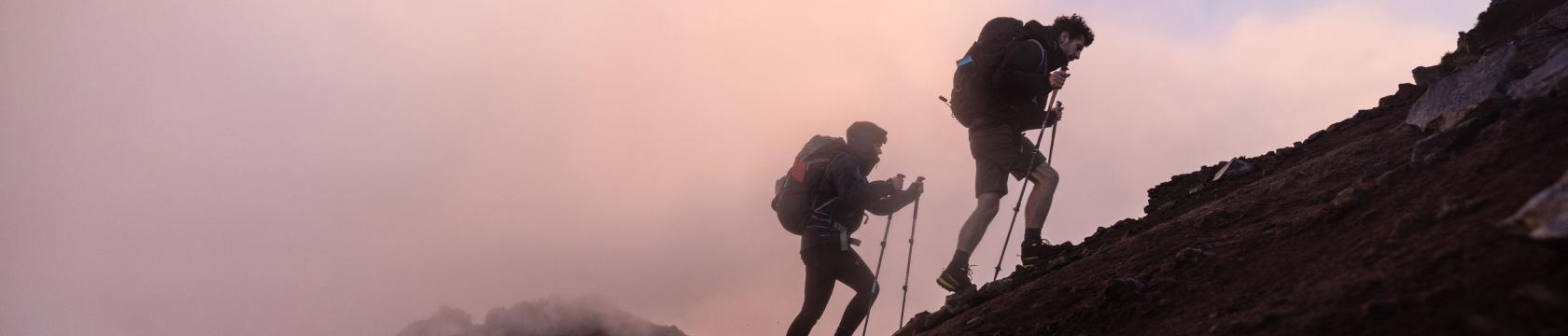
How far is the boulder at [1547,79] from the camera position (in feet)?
13.0

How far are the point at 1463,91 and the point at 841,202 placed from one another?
474cm

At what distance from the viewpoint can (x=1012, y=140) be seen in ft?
24.3

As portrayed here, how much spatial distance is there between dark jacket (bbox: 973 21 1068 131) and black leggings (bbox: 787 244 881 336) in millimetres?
1886

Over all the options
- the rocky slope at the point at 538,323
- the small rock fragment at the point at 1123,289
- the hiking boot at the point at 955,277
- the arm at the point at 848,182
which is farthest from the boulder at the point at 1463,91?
the rocky slope at the point at 538,323

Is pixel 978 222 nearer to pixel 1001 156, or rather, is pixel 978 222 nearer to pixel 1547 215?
pixel 1001 156

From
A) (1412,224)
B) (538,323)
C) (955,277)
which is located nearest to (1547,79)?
(1412,224)

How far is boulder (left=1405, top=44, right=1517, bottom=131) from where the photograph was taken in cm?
487

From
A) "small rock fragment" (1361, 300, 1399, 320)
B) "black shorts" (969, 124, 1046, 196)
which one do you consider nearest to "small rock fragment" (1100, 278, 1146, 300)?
"small rock fragment" (1361, 300, 1399, 320)

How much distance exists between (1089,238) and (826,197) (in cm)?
302

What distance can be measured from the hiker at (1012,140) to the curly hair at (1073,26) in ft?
1.27

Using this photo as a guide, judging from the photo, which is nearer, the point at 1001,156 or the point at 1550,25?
the point at 1001,156

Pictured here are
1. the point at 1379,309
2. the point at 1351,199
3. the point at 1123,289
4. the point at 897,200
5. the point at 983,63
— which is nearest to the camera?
the point at 1379,309

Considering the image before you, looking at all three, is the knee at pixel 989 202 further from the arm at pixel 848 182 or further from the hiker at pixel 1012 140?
the arm at pixel 848 182

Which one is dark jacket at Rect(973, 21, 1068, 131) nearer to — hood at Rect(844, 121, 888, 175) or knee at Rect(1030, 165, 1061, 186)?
knee at Rect(1030, 165, 1061, 186)
